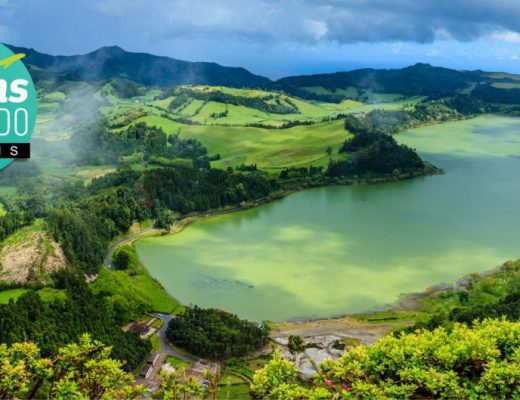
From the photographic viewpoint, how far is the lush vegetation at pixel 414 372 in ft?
37.8

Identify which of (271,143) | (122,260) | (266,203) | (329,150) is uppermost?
(271,143)

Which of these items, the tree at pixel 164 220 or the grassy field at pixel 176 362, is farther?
the tree at pixel 164 220

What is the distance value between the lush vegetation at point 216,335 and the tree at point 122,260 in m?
11.4

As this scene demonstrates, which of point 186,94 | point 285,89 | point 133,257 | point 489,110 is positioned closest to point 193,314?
point 133,257

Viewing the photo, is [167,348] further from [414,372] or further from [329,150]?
[329,150]

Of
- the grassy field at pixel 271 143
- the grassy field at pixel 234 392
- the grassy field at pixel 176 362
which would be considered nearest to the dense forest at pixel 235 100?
the grassy field at pixel 271 143

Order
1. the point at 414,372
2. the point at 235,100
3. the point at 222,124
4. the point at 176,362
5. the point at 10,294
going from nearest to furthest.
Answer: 1. the point at 414,372
2. the point at 176,362
3. the point at 10,294
4. the point at 222,124
5. the point at 235,100

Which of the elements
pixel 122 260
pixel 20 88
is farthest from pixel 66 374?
pixel 122 260

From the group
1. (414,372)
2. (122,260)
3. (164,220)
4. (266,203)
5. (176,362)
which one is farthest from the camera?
(266,203)

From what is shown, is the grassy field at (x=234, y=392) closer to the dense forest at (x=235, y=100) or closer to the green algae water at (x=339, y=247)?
the green algae water at (x=339, y=247)

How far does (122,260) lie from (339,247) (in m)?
16.6

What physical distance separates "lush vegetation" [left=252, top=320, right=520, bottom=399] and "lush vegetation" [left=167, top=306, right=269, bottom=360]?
1712cm

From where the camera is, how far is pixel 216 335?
98.1ft

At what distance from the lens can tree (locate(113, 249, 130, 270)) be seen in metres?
42.3
